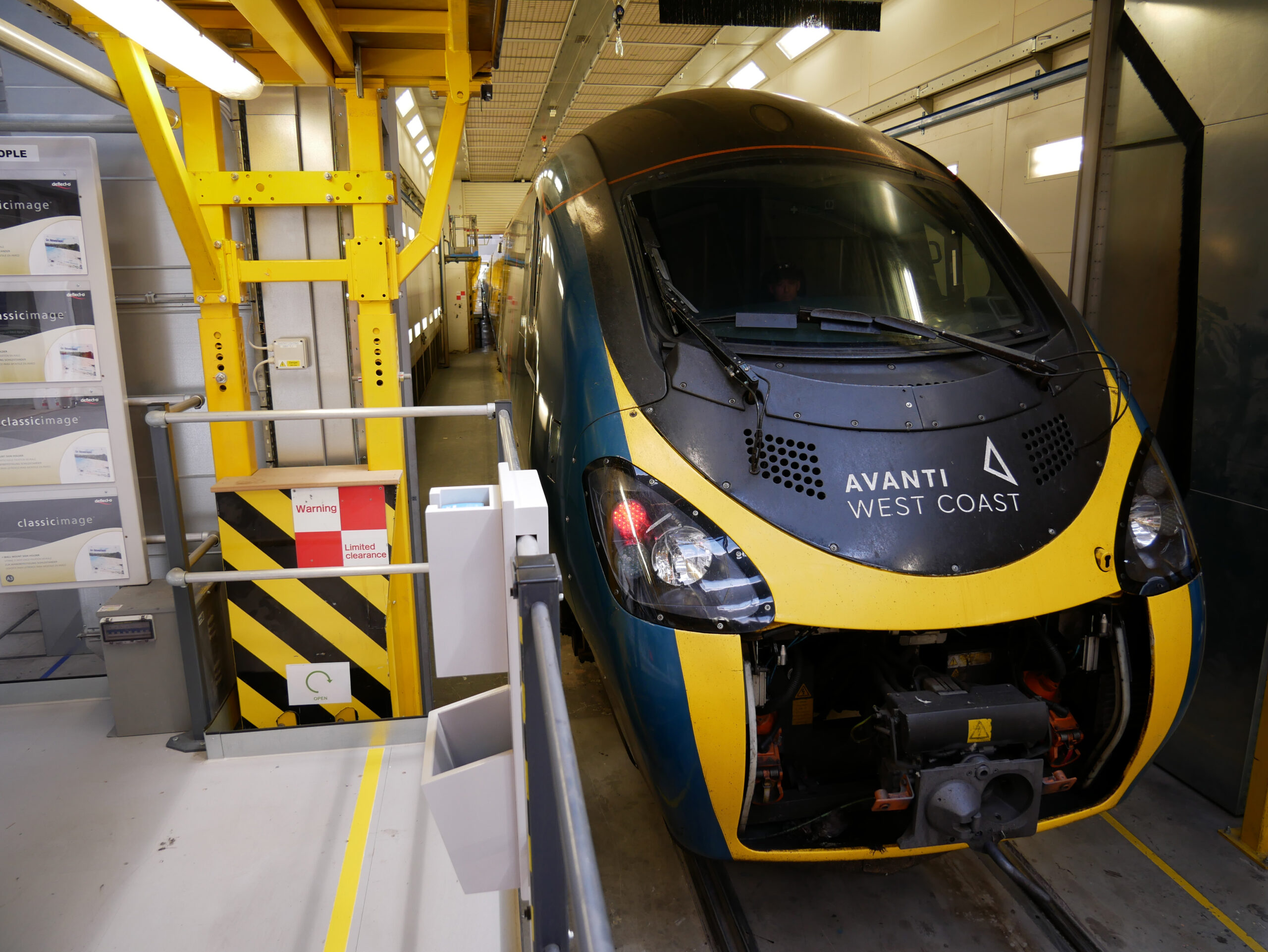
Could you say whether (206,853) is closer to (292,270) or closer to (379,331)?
(379,331)

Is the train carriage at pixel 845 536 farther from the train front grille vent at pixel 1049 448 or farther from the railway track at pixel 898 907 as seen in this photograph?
the railway track at pixel 898 907

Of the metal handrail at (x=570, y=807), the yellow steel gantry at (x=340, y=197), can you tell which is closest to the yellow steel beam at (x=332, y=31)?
the yellow steel gantry at (x=340, y=197)

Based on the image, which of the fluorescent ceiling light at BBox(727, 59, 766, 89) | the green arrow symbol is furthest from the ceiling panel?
the green arrow symbol

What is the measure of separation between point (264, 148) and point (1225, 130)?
378 centimetres

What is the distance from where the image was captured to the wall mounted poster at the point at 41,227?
2918mm

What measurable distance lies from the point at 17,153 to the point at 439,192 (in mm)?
1479

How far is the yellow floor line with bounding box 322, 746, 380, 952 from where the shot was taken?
214 cm

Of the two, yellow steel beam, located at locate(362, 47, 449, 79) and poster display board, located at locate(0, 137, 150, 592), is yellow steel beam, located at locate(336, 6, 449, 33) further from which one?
poster display board, located at locate(0, 137, 150, 592)

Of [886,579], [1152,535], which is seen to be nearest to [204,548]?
[886,579]

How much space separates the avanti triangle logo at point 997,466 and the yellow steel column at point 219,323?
106 inches

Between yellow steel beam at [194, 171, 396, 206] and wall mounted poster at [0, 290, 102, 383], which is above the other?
yellow steel beam at [194, 171, 396, 206]

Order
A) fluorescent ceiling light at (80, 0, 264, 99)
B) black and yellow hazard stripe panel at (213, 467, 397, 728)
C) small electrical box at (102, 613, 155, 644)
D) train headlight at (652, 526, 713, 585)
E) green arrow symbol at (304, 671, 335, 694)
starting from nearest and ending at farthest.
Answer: fluorescent ceiling light at (80, 0, 264, 99) < train headlight at (652, 526, 713, 585) < small electrical box at (102, 613, 155, 644) < black and yellow hazard stripe panel at (213, 467, 397, 728) < green arrow symbol at (304, 671, 335, 694)

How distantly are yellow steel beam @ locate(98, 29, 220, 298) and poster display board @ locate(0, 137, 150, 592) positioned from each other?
0.39 meters

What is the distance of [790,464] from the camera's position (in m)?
2.26
